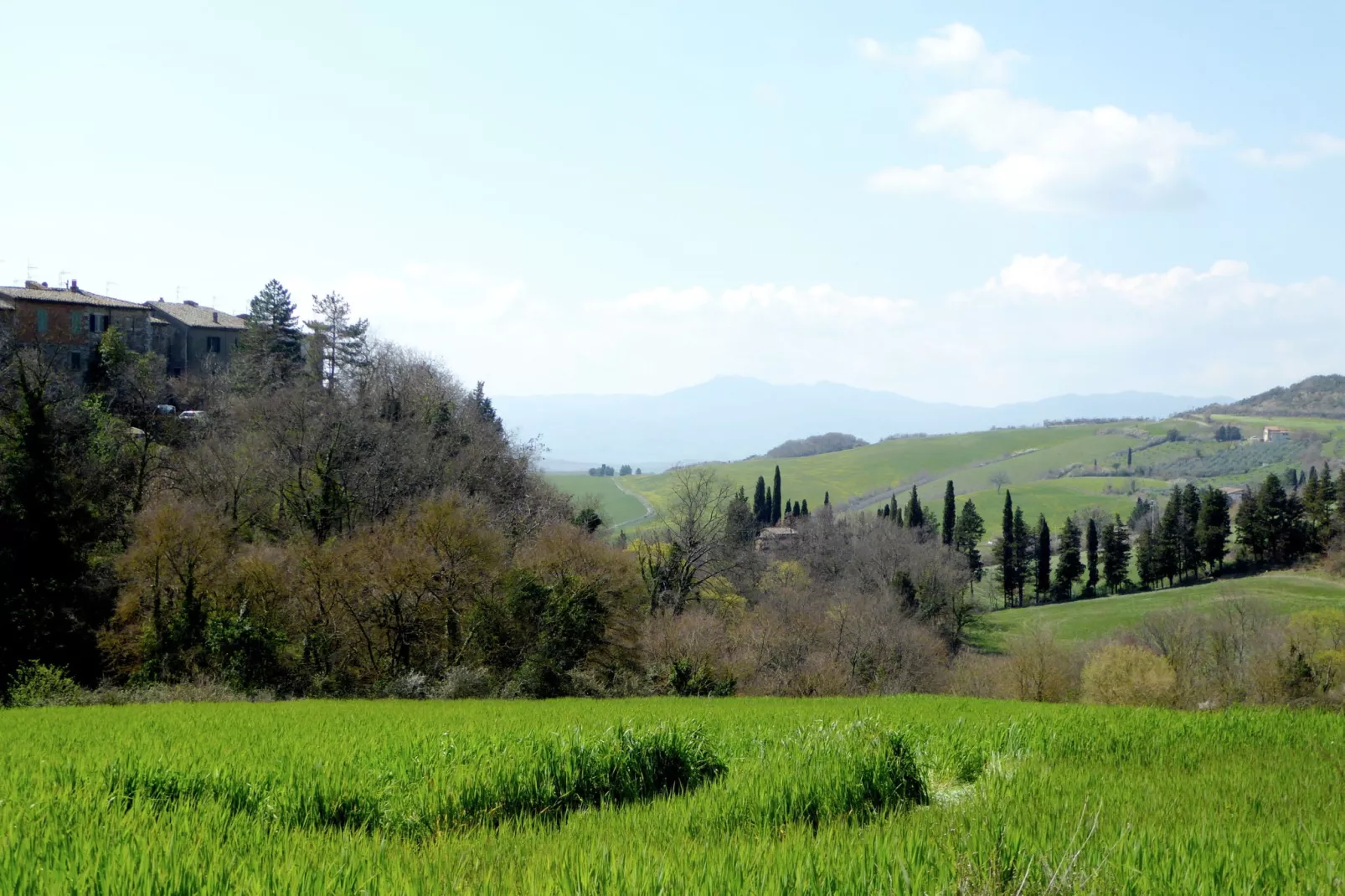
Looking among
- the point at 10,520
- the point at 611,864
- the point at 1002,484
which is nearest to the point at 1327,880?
the point at 611,864

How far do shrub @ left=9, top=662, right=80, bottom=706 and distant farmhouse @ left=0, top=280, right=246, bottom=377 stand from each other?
126 feet

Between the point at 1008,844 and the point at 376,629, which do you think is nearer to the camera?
the point at 1008,844

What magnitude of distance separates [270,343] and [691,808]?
239ft

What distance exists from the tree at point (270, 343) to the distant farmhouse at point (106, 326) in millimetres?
3945

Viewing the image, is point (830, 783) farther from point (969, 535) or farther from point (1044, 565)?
point (1044, 565)

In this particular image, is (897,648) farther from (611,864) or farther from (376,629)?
(611,864)

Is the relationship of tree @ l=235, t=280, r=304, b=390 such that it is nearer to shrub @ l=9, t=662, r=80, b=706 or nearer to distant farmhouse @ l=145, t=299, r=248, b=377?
distant farmhouse @ l=145, t=299, r=248, b=377

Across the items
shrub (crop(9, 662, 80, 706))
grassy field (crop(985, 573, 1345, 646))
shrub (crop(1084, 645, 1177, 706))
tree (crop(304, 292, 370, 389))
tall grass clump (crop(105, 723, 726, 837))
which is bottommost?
grassy field (crop(985, 573, 1345, 646))

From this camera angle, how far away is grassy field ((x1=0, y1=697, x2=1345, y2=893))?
4.55m

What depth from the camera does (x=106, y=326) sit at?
65.8m

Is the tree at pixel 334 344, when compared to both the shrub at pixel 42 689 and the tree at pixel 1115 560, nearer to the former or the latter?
the shrub at pixel 42 689

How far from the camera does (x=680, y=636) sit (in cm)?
3631

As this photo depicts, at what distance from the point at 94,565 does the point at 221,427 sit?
22.5m

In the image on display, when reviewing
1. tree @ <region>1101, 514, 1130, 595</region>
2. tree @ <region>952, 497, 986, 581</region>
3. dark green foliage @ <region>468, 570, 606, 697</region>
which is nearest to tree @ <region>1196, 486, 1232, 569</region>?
tree @ <region>1101, 514, 1130, 595</region>
